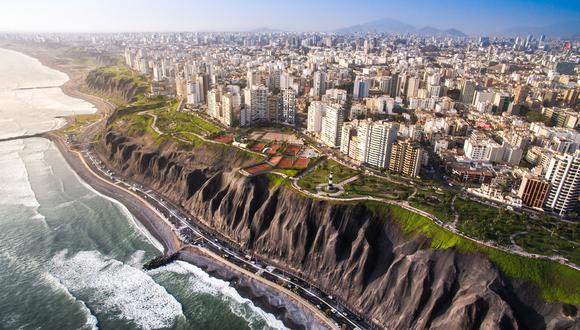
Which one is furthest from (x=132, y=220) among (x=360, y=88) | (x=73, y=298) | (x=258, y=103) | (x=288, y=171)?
(x=360, y=88)

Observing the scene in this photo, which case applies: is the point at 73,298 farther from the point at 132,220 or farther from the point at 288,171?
the point at 288,171

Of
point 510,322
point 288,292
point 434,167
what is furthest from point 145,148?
point 510,322

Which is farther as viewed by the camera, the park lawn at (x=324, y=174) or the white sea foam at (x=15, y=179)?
the white sea foam at (x=15, y=179)

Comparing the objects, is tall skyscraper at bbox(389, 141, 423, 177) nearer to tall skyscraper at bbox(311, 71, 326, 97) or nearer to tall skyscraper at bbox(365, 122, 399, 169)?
tall skyscraper at bbox(365, 122, 399, 169)

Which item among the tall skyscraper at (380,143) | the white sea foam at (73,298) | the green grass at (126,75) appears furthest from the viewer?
the green grass at (126,75)

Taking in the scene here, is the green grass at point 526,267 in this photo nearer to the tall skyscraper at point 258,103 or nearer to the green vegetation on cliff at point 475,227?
the green vegetation on cliff at point 475,227

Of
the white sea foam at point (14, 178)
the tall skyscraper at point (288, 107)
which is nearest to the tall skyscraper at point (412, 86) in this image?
the tall skyscraper at point (288, 107)
